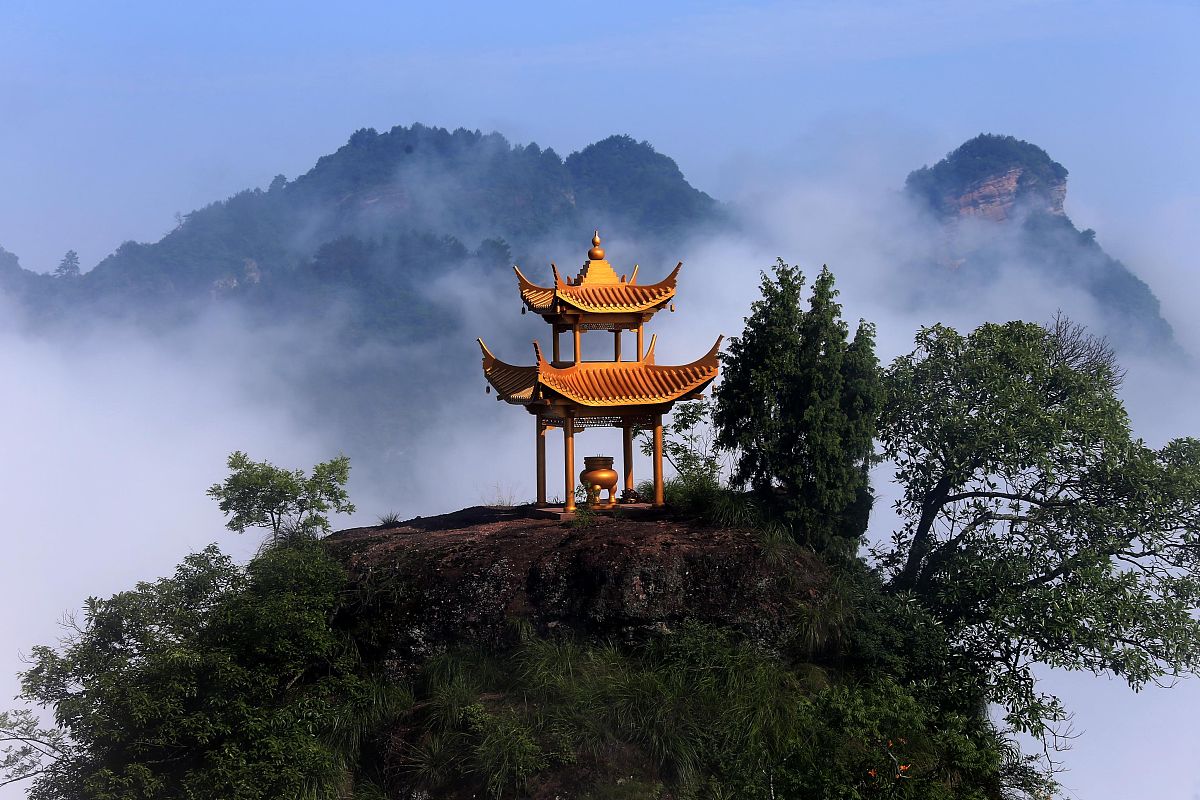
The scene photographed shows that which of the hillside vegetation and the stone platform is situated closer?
the hillside vegetation

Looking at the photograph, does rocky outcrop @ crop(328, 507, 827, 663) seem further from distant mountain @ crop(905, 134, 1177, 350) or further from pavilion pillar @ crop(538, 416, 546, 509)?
distant mountain @ crop(905, 134, 1177, 350)

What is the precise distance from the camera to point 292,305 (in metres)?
112

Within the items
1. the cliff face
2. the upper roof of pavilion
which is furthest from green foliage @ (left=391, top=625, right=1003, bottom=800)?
the cliff face

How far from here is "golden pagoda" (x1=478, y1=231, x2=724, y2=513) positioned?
21.8 metres

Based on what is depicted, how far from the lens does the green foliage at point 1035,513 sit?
1889 cm

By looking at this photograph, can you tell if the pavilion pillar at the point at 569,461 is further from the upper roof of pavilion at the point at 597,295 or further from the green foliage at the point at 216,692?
the green foliage at the point at 216,692

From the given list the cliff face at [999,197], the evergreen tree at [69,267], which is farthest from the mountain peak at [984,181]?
the evergreen tree at [69,267]

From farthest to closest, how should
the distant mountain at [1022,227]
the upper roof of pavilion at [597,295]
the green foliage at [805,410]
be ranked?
the distant mountain at [1022,227] → the upper roof of pavilion at [597,295] → the green foliage at [805,410]

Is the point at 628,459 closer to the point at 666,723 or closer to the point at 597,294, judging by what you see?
the point at 597,294

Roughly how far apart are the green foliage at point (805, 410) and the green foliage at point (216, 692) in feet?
24.7

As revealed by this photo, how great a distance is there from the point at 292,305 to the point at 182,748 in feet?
323

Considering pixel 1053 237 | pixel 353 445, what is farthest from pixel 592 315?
pixel 1053 237

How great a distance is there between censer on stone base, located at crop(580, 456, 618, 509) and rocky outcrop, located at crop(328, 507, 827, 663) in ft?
7.90

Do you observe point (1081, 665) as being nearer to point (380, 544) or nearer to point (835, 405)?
point (835, 405)
